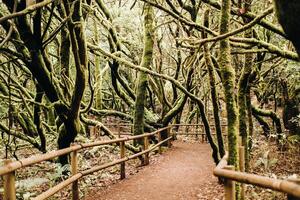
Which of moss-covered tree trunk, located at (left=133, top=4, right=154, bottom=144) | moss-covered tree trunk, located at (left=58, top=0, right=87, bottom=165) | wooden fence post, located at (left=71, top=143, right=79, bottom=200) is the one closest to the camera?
wooden fence post, located at (left=71, top=143, right=79, bottom=200)

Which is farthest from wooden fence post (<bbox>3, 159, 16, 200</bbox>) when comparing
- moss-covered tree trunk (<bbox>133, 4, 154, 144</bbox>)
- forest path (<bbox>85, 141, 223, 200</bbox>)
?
moss-covered tree trunk (<bbox>133, 4, 154, 144</bbox>)

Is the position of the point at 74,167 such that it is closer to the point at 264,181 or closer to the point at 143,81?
the point at 264,181

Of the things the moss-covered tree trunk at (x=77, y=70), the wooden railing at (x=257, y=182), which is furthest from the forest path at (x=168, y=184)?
the wooden railing at (x=257, y=182)

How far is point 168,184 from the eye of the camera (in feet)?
29.5

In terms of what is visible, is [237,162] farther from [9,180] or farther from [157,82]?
[157,82]

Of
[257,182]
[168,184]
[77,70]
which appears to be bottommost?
[168,184]

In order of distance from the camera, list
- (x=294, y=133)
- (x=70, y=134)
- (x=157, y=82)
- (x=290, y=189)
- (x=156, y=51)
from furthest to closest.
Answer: (x=156, y=51) < (x=157, y=82) < (x=294, y=133) < (x=70, y=134) < (x=290, y=189)

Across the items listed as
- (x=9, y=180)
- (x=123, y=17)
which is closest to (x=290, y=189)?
(x=9, y=180)

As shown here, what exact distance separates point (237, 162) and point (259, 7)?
6233 mm

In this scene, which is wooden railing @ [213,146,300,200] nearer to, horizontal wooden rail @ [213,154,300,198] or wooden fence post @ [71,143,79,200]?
horizontal wooden rail @ [213,154,300,198]

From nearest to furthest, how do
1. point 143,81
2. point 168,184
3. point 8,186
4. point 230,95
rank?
point 8,186, point 230,95, point 168,184, point 143,81

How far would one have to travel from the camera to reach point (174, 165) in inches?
471

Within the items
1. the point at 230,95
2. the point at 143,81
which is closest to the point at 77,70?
the point at 230,95

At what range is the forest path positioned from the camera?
787 centimetres
